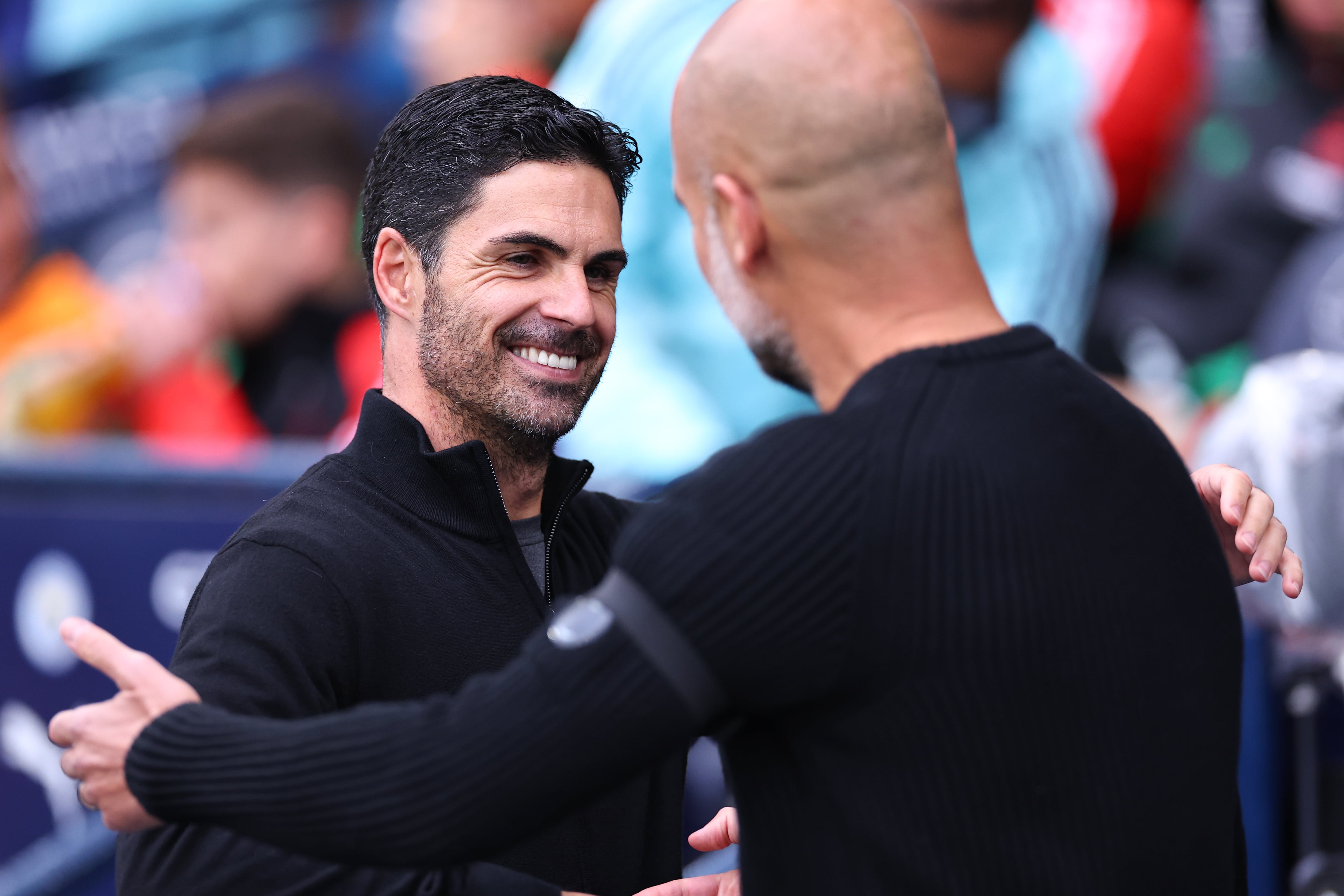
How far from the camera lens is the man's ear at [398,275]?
217 cm

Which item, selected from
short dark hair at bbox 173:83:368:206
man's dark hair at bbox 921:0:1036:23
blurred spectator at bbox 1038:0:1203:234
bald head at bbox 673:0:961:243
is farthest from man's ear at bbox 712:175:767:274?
short dark hair at bbox 173:83:368:206

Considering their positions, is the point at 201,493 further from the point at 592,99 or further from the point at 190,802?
the point at 190,802

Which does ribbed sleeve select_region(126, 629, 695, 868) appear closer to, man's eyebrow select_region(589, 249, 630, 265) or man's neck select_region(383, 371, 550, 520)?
man's neck select_region(383, 371, 550, 520)

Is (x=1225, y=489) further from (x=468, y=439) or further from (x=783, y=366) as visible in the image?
(x=468, y=439)

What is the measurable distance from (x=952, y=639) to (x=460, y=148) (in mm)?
1176

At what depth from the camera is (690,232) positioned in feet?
13.1

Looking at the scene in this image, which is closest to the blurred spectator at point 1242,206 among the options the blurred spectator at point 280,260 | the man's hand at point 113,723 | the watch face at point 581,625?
the blurred spectator at point 280,260

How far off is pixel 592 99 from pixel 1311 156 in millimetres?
2714

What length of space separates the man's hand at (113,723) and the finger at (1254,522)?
124 cm

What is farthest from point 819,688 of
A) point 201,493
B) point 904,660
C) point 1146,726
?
point 201,493

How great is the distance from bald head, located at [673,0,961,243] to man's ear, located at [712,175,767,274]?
0.6 inches

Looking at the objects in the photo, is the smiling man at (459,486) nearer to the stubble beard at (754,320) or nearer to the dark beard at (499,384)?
the dark beard at (499,384)

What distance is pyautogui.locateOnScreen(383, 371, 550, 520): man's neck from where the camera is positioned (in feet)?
7.01

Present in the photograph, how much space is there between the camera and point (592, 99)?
4824 millimetres
